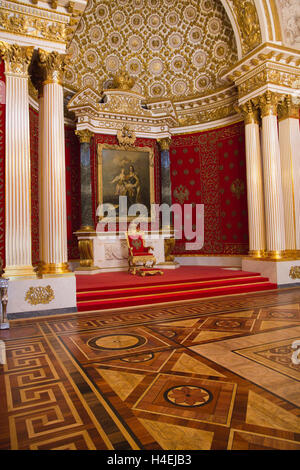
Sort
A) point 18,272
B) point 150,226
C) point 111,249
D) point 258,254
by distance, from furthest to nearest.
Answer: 1. point 150,226
2. point 111,249
3. point 258,254
4. point 18,272

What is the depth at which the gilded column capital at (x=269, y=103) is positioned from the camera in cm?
858

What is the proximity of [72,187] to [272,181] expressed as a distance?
605 centimetres

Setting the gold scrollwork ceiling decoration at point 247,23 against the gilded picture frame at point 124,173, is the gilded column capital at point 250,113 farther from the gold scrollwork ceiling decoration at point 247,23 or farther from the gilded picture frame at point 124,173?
the gilded picture frame at point 124,173

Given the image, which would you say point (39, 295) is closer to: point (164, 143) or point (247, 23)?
point (164, 143)

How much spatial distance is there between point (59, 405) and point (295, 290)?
6846mm

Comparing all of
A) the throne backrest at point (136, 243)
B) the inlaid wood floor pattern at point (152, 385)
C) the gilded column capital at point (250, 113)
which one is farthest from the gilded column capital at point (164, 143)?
the inlaid wood floor pattern at point (152, 385)

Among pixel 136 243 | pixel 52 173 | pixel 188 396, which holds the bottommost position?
pixel 188 396

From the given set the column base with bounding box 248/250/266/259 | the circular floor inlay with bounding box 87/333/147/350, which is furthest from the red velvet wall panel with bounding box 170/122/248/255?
the circular floor inlay with bounding box 87/333/147/350

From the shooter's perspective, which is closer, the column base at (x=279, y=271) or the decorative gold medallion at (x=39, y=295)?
the decorative gold medallion at (x=39, y=295)

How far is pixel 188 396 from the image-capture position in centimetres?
258

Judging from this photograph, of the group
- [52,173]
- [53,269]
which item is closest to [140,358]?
[53,269]

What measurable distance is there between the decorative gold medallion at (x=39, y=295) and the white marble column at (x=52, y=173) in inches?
14.2

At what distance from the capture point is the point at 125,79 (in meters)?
11.0
